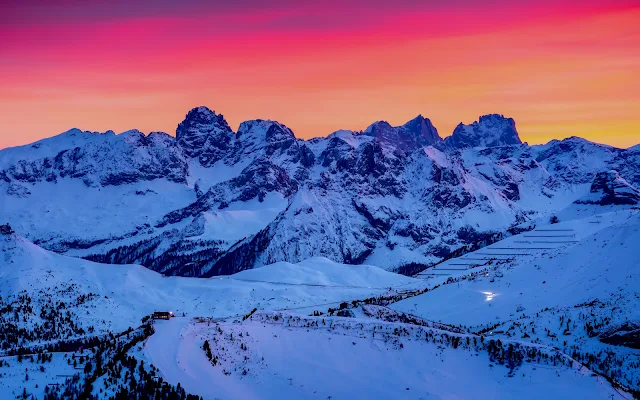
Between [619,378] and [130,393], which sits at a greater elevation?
[130,393]

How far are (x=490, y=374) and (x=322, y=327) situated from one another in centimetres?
1986

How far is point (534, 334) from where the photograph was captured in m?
102

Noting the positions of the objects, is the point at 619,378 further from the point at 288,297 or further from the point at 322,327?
the point at 288,297

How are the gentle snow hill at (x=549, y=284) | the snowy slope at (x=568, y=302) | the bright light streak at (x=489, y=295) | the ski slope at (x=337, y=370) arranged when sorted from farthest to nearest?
the bright light streak at (x=489, y=295), the gentle snow hill at (x=549, y=284), the snowy slope at (x=568, y=302), the ski slope at (x=337, y=370)

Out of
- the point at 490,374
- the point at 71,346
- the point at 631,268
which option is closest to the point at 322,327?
the point at 490,374

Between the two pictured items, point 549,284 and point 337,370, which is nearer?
point 337,370

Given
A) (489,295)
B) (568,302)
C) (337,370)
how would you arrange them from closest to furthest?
(337,370) < (568,302) < (489,295)

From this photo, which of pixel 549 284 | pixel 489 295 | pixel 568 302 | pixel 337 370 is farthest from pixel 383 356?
pixel 549 284

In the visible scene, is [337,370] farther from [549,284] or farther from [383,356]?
[549,284]

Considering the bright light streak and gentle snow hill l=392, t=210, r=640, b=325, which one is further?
the bright light streak

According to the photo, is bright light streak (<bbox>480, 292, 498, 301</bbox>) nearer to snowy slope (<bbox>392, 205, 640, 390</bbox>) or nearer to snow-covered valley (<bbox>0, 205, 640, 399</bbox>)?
snowy slope (<bbox>392, 205, 640, 390</bbox>)

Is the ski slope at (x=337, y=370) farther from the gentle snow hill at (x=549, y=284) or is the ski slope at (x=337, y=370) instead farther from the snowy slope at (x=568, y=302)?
the gentle snow hill at (x=549, y=284)

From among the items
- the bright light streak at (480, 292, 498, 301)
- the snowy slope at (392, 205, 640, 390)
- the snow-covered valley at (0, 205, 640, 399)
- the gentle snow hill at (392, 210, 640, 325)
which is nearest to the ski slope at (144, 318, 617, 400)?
the snow-covered valley at (0, 205, 640, 399)

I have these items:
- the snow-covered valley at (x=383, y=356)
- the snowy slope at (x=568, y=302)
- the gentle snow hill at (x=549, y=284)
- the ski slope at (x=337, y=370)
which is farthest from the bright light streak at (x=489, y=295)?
the ski slope at (x=337, y=370)
